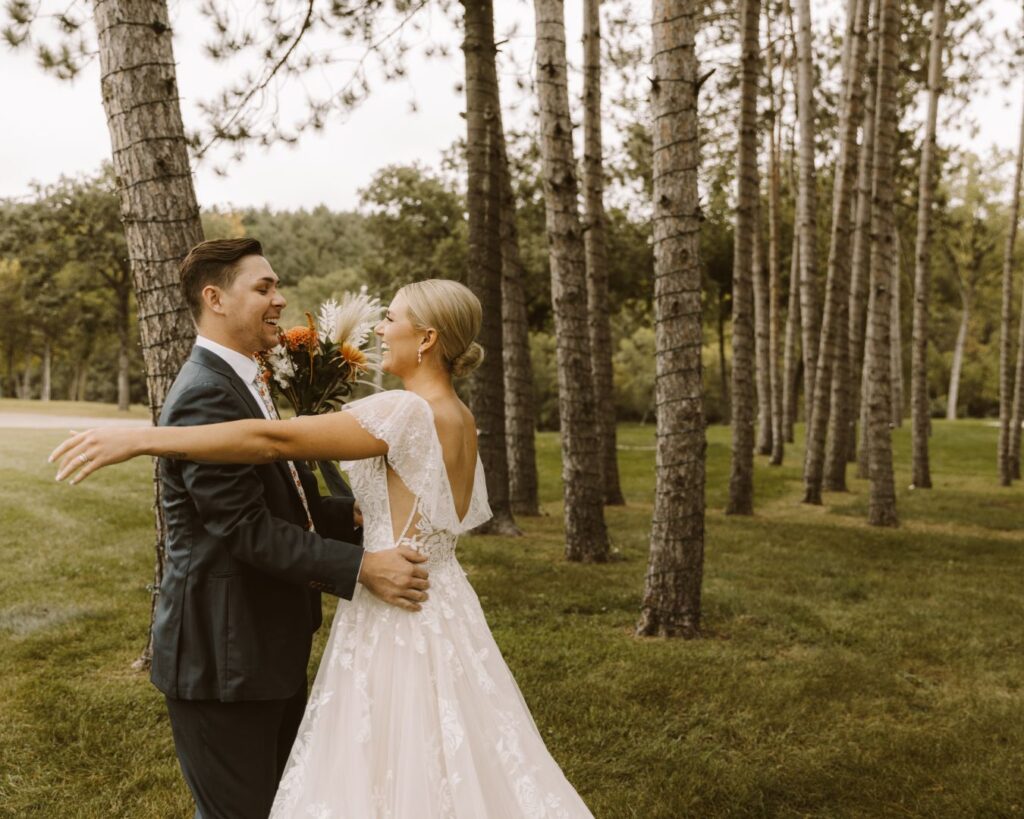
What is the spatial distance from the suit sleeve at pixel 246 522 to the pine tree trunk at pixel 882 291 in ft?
37.4

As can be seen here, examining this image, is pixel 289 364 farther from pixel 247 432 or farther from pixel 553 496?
pixel 553 496

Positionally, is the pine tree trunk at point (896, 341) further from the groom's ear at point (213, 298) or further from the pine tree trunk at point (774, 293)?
the groom's ear at point (213, 298)

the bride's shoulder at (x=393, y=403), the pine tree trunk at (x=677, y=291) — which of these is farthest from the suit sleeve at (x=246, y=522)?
the pine tree trunk at (x=677, y=291)

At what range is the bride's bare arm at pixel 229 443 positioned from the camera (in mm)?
2635

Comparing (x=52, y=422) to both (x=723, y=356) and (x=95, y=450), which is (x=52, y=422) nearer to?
(x=723, y=356)

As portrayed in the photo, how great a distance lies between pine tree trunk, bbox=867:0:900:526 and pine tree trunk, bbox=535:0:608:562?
518 centimetres

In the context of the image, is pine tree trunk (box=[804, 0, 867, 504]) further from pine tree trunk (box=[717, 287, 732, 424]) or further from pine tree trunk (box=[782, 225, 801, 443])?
pine tree trunk (box=[717, 287, 732, 424])

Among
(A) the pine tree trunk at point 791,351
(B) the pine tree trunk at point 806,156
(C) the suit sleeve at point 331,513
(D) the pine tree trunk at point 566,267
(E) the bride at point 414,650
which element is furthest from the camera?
(A) the pine tree trunk at point 791,351

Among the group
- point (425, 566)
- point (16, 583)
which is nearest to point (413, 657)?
point (425, 566)

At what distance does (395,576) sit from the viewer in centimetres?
308

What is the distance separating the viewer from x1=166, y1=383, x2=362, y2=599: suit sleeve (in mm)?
2824

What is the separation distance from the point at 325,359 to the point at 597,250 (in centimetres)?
1084

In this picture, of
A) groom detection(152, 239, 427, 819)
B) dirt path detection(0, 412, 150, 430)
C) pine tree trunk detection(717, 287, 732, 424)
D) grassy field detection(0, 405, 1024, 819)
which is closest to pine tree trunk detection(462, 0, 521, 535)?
grassy field detection(0, 405, 1024, 819)

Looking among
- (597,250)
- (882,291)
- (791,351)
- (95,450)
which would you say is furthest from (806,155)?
(95,450)
